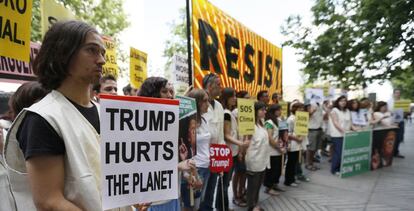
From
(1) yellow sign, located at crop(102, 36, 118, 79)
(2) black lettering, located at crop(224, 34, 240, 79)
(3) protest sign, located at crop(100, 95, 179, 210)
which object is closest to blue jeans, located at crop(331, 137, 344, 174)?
(2) black lettering, located at crop(224, 34, 240, 79)

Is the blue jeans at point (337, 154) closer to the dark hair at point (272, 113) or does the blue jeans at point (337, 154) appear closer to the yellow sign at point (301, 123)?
the yellow sign at point (301, 123)

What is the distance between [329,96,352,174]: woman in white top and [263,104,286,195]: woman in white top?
2166 mm

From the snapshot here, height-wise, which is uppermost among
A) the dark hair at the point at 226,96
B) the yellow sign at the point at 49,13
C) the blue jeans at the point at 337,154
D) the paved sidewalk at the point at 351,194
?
the yellow sign at the point at 49,13

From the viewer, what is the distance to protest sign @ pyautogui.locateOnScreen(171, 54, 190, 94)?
536cm

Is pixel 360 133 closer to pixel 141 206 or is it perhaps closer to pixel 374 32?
pixel 374 32

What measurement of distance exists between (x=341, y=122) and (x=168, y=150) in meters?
6.86

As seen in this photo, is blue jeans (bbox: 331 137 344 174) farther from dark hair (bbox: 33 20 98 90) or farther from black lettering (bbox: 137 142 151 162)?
dark hair (bbox: 33 20 98 90)

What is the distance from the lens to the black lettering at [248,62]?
698 centimetres

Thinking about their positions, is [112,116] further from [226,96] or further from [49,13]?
[226,96]

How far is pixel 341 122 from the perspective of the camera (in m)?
7.89

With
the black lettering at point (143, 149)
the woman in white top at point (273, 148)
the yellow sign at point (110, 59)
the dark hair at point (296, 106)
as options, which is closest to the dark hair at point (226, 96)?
the woman in white top at point (273, 148)

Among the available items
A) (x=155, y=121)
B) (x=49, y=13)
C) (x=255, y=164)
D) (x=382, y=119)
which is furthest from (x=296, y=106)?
(x=155, y=121)

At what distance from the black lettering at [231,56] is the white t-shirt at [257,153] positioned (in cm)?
153

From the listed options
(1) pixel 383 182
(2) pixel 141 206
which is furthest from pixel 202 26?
(1) pixel 383 182
